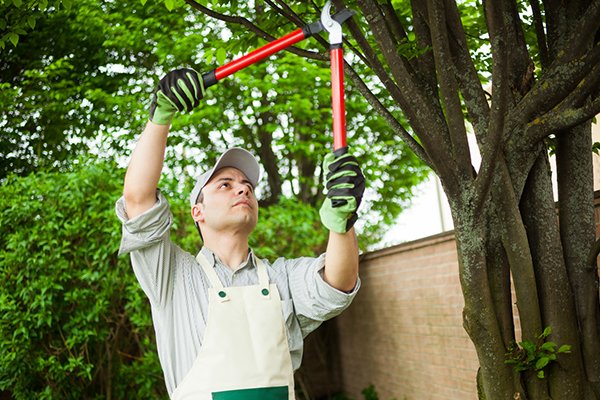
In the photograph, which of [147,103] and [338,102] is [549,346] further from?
[147,103]

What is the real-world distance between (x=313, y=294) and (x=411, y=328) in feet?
14.7

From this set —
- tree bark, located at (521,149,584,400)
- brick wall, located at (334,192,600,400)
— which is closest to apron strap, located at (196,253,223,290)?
tree bark, located at (521,149,584,400)

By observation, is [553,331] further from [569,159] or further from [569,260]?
[569,159]

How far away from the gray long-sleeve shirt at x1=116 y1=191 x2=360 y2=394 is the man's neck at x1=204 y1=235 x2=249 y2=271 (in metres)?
0.03

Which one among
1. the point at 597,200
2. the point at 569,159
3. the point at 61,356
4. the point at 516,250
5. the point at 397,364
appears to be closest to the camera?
the point at 516,250

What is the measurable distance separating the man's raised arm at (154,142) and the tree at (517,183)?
1.04 meters

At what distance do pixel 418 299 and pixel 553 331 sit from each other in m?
3.38

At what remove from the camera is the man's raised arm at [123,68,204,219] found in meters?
2.15

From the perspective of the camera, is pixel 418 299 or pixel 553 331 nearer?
pixel 553 331

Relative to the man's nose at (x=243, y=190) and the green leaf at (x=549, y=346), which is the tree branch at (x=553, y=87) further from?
the man's nose at (x=243, y=190)

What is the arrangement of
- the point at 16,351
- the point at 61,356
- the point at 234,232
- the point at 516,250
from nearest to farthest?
the point at 234,232 < the point at 516,250 < the point at 16,351 < the point at 61,356

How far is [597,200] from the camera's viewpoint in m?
3.81

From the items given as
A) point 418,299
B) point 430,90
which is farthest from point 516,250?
point 418,299

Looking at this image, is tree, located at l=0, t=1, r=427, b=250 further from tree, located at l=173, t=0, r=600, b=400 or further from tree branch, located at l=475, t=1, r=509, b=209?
tree branch, located at l=475, t=1, r=509, b=209
